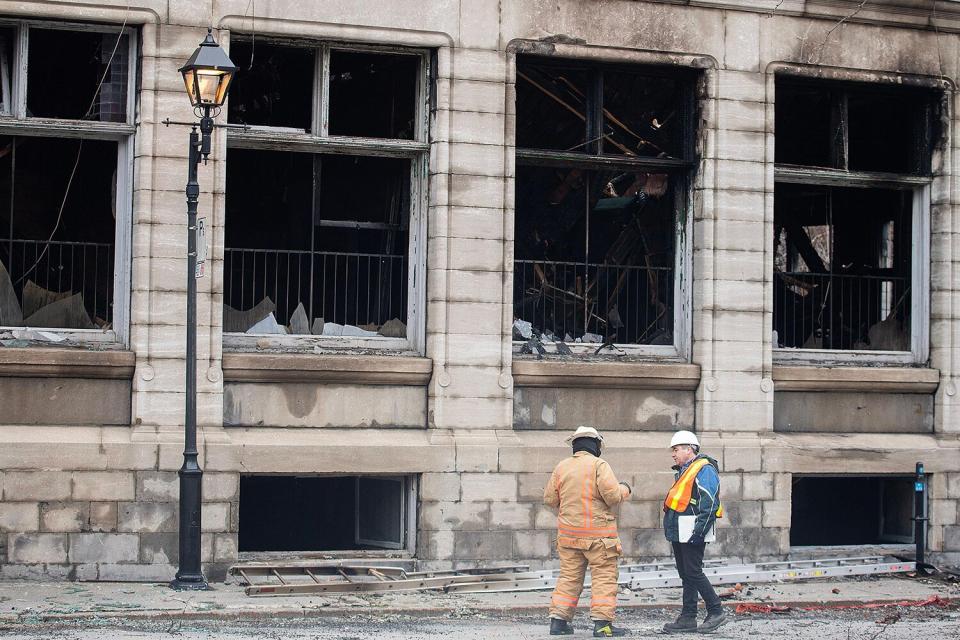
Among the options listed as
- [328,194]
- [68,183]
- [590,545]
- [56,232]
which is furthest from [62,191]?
[590,545]

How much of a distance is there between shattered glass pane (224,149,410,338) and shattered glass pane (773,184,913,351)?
4.78 meters

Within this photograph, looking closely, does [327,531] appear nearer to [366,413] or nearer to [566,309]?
[366,413]

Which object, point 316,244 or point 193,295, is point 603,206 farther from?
point 193,295

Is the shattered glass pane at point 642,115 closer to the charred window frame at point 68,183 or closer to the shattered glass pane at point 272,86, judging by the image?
the shattered glass pane at point 272,86

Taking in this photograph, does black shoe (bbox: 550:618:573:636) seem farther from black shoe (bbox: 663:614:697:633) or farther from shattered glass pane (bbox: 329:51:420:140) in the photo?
shattered glass pane (bbox: 329:51:420:140)

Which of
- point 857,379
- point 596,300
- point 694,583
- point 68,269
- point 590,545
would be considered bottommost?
point 694,583

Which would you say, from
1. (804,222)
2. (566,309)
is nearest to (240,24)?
(566,309)

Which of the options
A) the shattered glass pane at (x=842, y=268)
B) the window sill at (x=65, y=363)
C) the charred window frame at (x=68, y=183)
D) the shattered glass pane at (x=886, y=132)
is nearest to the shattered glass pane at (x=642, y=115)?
the shattered glass pane at (x=842, y=268)

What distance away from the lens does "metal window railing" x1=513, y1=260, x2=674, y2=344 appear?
16656 millimetres

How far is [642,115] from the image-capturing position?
17.0m

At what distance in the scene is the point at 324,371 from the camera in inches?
603

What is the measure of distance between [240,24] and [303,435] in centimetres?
423

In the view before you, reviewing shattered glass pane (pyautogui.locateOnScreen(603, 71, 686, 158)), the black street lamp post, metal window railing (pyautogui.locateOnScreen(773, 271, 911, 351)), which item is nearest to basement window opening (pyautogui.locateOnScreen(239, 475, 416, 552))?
the black street lamp post

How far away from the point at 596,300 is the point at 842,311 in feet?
10.6
